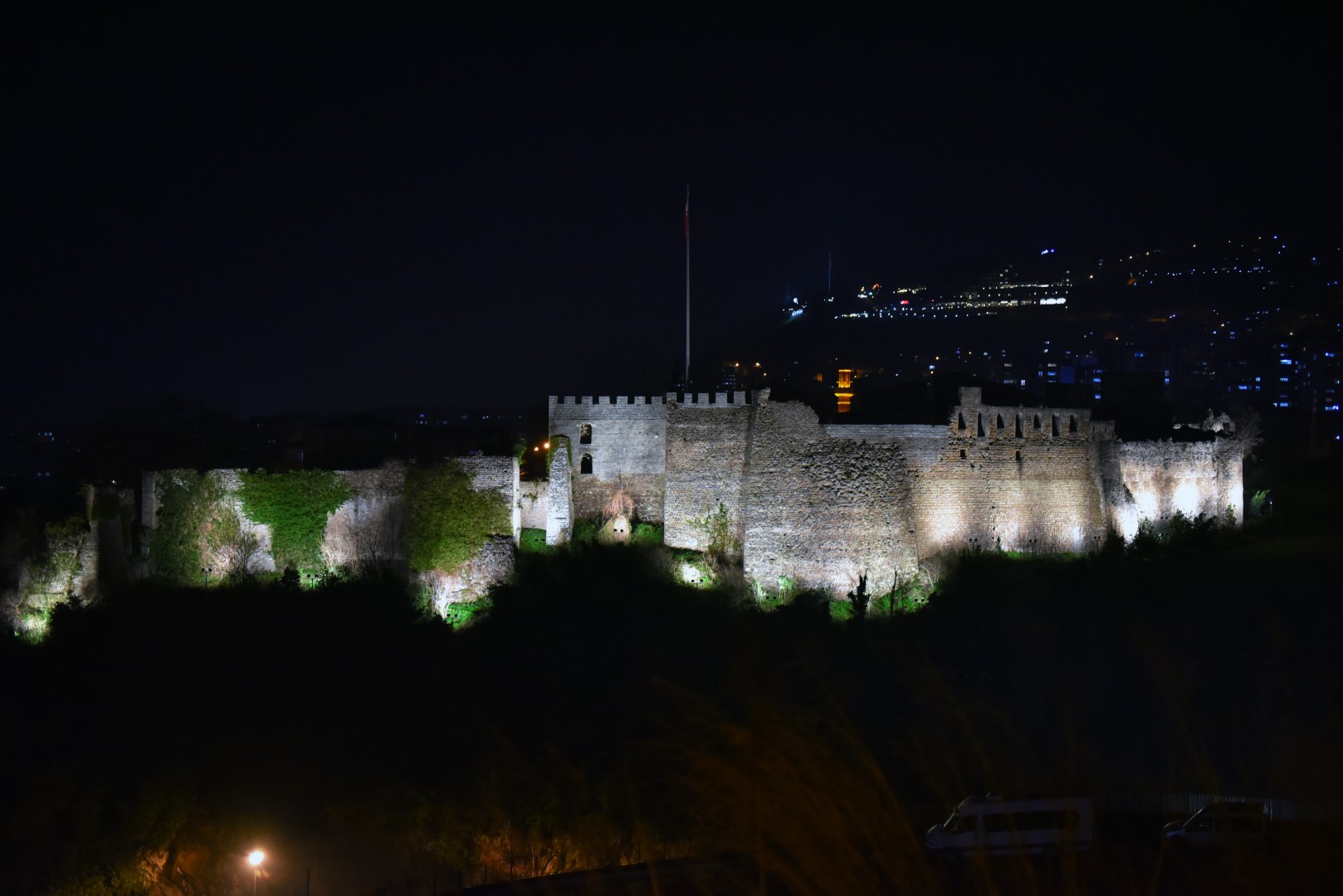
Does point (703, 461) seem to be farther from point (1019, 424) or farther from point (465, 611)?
point (1019, 424)

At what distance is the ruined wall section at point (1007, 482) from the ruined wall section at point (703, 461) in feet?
12.8

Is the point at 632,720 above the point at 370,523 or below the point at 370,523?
below

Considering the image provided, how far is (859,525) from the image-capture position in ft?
75.0

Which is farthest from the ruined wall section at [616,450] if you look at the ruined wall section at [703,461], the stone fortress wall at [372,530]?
the stone fortress wall at [372,530]

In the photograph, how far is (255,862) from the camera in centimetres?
1762

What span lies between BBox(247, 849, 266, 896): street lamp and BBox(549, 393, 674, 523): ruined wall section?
413 inches

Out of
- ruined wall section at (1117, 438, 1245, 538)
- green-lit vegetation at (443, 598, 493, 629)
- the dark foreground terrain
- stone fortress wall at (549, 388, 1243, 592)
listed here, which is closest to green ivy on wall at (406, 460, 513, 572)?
green-lit vegetation at (443, 598, 493, 629)

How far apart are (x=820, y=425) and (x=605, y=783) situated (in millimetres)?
9481

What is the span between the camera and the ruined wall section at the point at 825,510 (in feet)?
74.9

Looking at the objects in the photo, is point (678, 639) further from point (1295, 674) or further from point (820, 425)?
point (1295, 674)

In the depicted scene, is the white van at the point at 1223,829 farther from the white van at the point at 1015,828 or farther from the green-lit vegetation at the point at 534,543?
the green-lit vegetation at the point at 534,543

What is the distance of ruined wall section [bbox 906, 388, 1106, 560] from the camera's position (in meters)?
23.4

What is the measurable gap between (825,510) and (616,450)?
18.1 ft

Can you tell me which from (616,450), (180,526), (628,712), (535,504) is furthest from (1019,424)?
(180,526)
